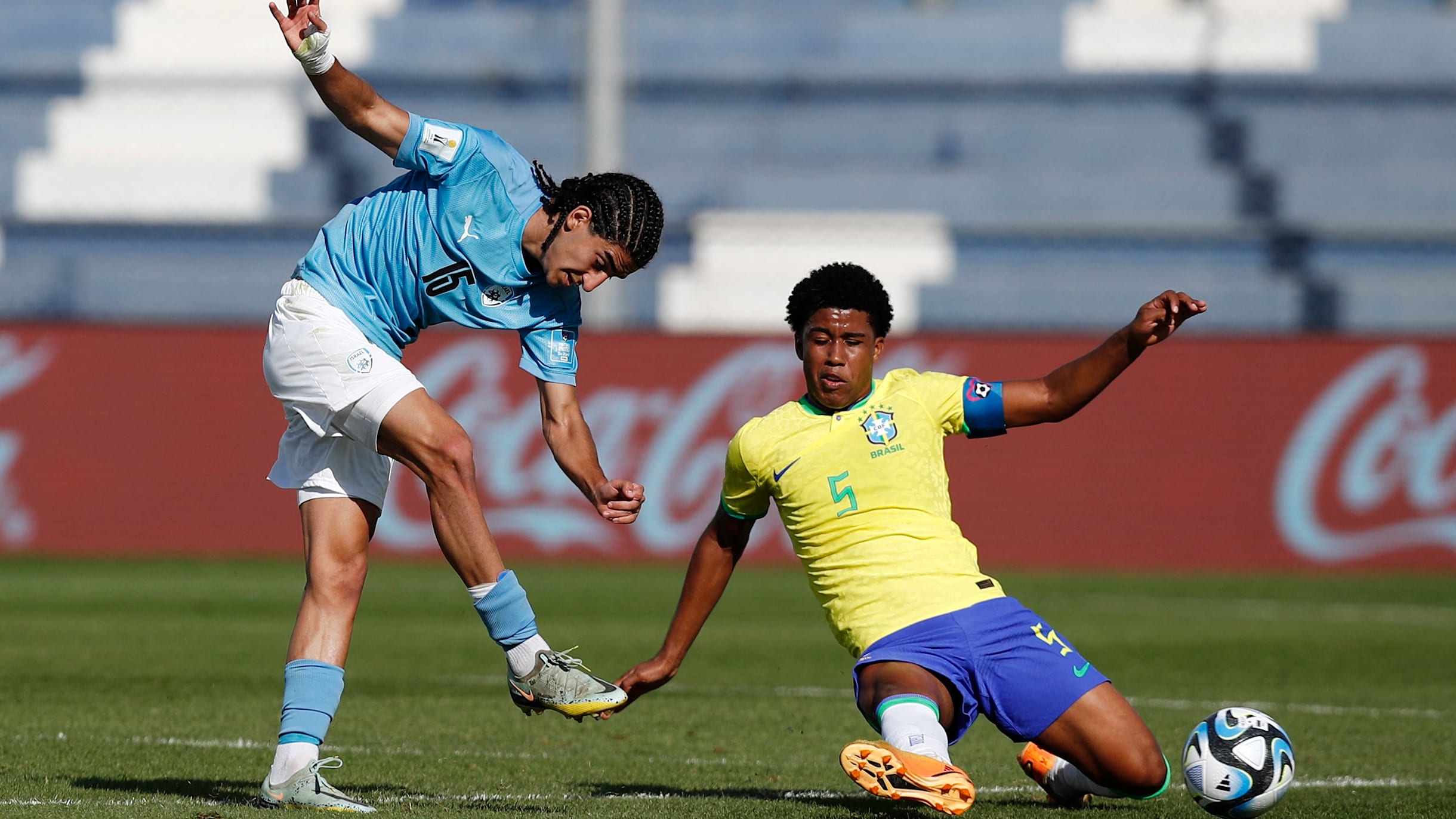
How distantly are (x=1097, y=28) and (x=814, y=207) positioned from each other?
4.85 m

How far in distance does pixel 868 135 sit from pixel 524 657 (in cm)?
1896

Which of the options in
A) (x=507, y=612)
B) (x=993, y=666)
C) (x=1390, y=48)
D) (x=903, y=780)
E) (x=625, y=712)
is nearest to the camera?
(x=903, y=780)

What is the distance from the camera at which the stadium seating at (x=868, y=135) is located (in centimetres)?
2023

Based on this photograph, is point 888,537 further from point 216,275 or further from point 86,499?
point 216,275

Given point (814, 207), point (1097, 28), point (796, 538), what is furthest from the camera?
point (1097, 28)

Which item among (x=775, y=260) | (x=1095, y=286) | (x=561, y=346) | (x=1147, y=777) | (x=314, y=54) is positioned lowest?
(x=1147, y=777)

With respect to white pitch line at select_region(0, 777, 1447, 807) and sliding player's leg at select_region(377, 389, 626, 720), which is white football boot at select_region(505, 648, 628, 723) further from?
white pitch line at select_region(0, 777, 1447, 807)

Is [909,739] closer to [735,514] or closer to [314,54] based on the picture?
[735,514]

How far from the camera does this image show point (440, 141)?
201 inches

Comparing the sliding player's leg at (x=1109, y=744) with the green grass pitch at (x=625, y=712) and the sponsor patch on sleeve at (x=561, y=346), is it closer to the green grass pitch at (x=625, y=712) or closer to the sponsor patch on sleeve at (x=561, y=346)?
the green grass pitch at (x=625, y=712)

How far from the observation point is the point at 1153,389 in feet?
51.6

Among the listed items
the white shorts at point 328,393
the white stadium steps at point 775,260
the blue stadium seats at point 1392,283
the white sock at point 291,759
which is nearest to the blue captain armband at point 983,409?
the white shorts at point 328,393

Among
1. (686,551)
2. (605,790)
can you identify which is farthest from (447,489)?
(686,551)

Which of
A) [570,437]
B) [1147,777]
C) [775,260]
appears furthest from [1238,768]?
[775,260]
